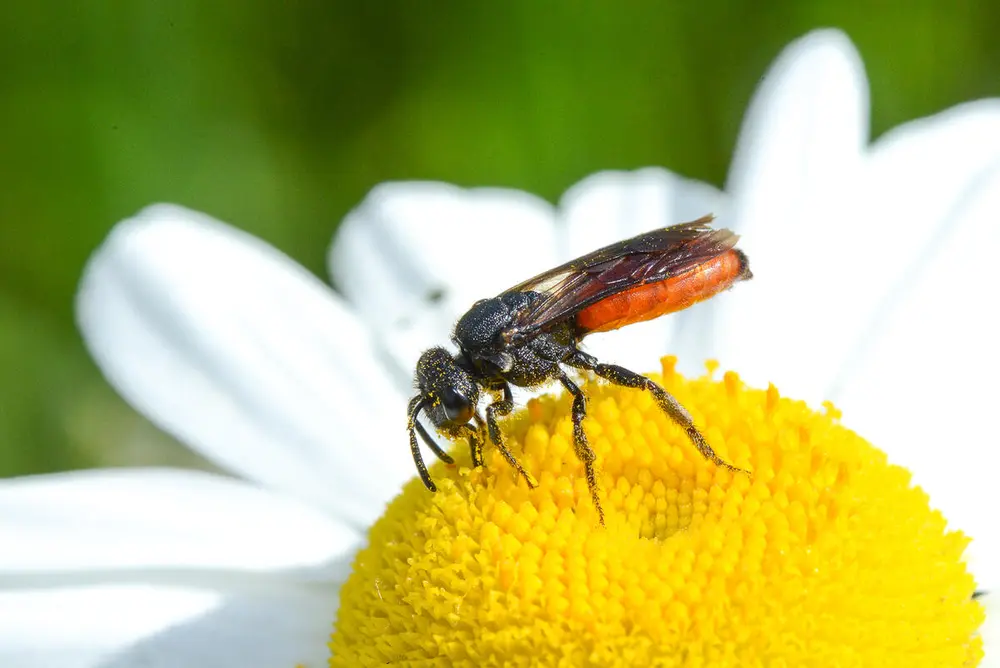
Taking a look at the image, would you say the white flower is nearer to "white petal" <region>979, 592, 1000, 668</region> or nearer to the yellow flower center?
"white petal" <region>979, 592, 1000, 668</region>

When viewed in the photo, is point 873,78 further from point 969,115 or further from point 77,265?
point 77,265

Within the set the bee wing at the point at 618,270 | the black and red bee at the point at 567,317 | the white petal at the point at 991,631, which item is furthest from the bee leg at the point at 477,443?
the white petal at the point at 991,631

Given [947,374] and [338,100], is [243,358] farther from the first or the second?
[947,374]

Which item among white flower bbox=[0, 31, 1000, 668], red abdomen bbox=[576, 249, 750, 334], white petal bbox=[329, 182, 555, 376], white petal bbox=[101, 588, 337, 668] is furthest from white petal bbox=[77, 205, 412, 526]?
red abdomen bbox=[576, 249, 750, 334]

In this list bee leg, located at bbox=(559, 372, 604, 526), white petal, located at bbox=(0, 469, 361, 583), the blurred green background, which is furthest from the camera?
the blurred green background

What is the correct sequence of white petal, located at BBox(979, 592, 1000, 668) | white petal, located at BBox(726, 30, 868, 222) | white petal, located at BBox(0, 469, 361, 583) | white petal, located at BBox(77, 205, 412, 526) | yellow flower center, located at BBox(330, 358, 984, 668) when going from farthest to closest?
white petal, located at BBox(726, 30, 868, 222), white petal, located at BBox(77, 205, 412, 526), white petal, located at BBox(0, 469, 361, 583), white petal, located at BBox(979, 592, 1000, 668), yellow flower center, located at BBox(330, 358, 984, 668)

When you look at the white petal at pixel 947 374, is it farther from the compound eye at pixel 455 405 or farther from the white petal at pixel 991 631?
the compound eye at pixel 455 405

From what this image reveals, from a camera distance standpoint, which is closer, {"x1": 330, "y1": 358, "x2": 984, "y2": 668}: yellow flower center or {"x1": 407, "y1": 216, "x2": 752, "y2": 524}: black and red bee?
{"x1": 330, "y1": 358, "x2": 984, "y2": 668}: yellow flower center

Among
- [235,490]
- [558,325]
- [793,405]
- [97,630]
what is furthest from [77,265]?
[793,405]
